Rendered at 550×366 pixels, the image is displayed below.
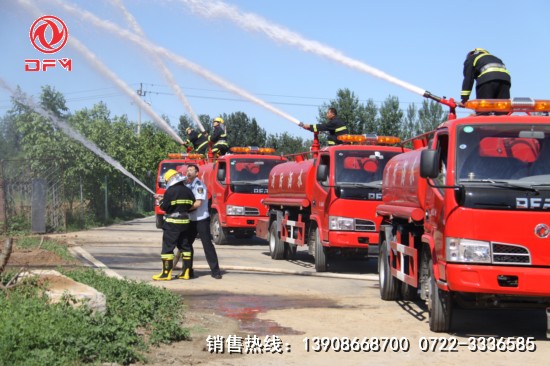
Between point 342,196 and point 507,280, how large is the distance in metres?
6.66

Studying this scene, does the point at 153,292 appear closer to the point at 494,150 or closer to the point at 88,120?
the point at 494,150

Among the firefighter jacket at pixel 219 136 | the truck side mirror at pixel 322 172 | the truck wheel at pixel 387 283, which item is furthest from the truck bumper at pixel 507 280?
the firefighter jacket at pixel 219 136

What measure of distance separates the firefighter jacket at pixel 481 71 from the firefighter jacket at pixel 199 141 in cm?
1638

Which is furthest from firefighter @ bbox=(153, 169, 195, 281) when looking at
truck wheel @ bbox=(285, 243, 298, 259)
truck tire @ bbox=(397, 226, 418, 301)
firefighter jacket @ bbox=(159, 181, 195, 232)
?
truck wheel @ bbox=(285, 243, 298, 259)

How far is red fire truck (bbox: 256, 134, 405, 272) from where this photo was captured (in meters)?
14.9

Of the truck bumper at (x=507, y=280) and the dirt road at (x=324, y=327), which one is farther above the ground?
the truck bumper at (x=507, y=280)

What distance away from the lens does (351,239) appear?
14.8 m

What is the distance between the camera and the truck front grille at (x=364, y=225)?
14898 millimetres

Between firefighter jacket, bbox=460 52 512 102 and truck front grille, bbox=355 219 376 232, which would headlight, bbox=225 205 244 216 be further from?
firefighter jacket, bbox=460 52 512 102

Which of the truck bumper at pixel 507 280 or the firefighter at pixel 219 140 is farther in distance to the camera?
the firefighter at pixel 219 140

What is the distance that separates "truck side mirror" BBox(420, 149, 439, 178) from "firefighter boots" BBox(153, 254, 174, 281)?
243 inches

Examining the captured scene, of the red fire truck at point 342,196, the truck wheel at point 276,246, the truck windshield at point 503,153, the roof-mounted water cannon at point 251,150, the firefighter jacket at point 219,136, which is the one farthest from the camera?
the firefighter jacket at point 219,136

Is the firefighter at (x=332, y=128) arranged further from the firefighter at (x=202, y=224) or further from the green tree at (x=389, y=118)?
the green tree at (x=389, y=118)

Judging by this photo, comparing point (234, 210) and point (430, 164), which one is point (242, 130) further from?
point (430, 164)
